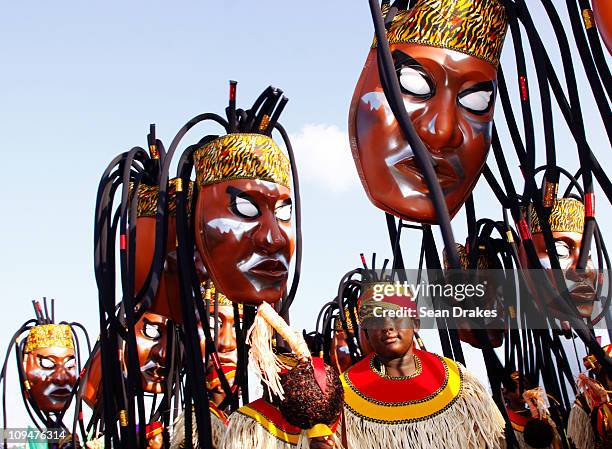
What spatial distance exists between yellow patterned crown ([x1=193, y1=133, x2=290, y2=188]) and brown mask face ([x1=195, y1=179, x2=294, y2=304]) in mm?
47

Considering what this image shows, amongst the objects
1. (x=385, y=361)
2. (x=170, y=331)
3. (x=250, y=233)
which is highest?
(x=250, y=233)

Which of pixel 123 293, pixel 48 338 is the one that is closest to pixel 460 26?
pixel 123 293

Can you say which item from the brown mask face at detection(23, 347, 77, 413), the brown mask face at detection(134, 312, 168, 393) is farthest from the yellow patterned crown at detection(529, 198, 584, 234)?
the brown mask face at detection(23, 347, 77, 413)

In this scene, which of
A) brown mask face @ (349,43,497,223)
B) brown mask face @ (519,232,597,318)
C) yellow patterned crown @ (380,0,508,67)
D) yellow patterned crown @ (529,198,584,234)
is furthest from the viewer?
yellow patterned crown @ (529,198,584,234)

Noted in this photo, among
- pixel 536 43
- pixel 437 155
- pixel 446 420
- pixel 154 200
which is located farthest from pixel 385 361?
pixel 154 200

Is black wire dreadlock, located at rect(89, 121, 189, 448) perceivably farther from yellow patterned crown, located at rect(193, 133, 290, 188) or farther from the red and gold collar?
the red and gold collar

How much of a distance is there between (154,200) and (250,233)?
3.70 feet

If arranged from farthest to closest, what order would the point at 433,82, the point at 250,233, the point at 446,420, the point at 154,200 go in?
the point at 154,200 < the point at 250,233 < the point at 446,420 < the point at 433,82

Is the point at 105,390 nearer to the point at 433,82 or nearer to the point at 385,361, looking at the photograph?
the point at 385,361

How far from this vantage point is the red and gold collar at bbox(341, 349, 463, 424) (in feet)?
10.6

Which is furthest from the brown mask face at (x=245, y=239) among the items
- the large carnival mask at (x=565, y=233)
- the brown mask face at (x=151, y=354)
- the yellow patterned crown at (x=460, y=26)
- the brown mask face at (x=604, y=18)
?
the brown mask face at (x=151, y=354)

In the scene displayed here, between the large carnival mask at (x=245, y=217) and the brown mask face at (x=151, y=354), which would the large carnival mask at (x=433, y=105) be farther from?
the brown mask face at (x=151, y=354)

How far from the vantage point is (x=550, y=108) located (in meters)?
2.69

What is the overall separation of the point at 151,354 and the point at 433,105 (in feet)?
14.5
